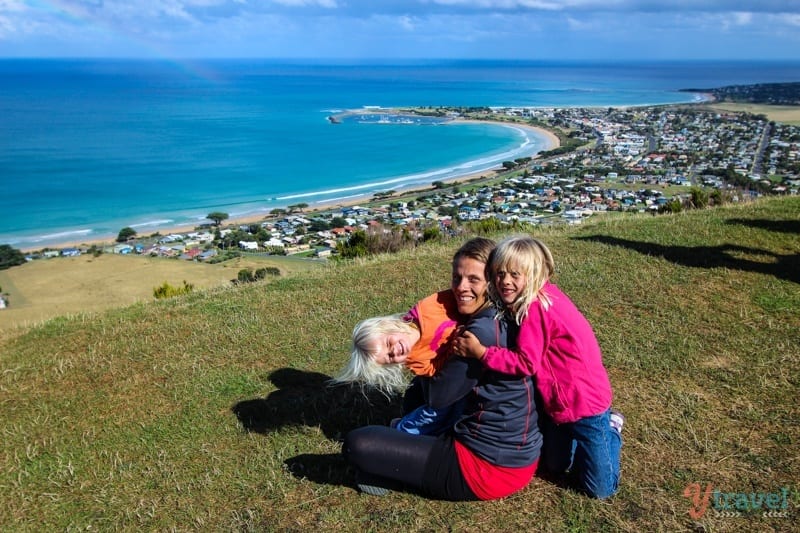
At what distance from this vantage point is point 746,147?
4422 centimetres

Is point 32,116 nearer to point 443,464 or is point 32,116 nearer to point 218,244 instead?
point 218,244

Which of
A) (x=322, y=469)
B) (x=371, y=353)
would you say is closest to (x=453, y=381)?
(x=371, y=353)

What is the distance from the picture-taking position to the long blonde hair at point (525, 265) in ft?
11.1

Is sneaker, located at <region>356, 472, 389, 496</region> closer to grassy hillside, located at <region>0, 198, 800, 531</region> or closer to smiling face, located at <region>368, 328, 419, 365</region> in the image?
grassy hillside, located at <region>0, 198, 800, 531</region>

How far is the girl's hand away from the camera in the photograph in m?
3.31

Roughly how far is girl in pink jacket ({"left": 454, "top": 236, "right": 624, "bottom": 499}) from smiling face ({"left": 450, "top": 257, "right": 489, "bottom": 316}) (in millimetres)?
88

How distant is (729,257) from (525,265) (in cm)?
620

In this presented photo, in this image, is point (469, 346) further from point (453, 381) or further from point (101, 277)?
point (101, 277)

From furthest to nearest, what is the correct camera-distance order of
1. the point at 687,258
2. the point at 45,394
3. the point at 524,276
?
the point at 687,258 → the point at 45,394 → the point at 524,276

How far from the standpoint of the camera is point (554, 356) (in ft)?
11.5

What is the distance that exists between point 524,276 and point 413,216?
22.8 meters

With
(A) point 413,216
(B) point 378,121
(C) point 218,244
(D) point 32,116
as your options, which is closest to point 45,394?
(C) point 218,244

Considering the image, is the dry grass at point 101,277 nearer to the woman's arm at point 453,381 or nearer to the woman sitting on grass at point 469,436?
the woman sitting on grass at point 469,436

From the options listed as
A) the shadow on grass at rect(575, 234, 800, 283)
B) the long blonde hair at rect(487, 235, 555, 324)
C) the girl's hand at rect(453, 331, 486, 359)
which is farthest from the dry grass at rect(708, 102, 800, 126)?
the girl's hand at rect(453, 331, 486, 359)
